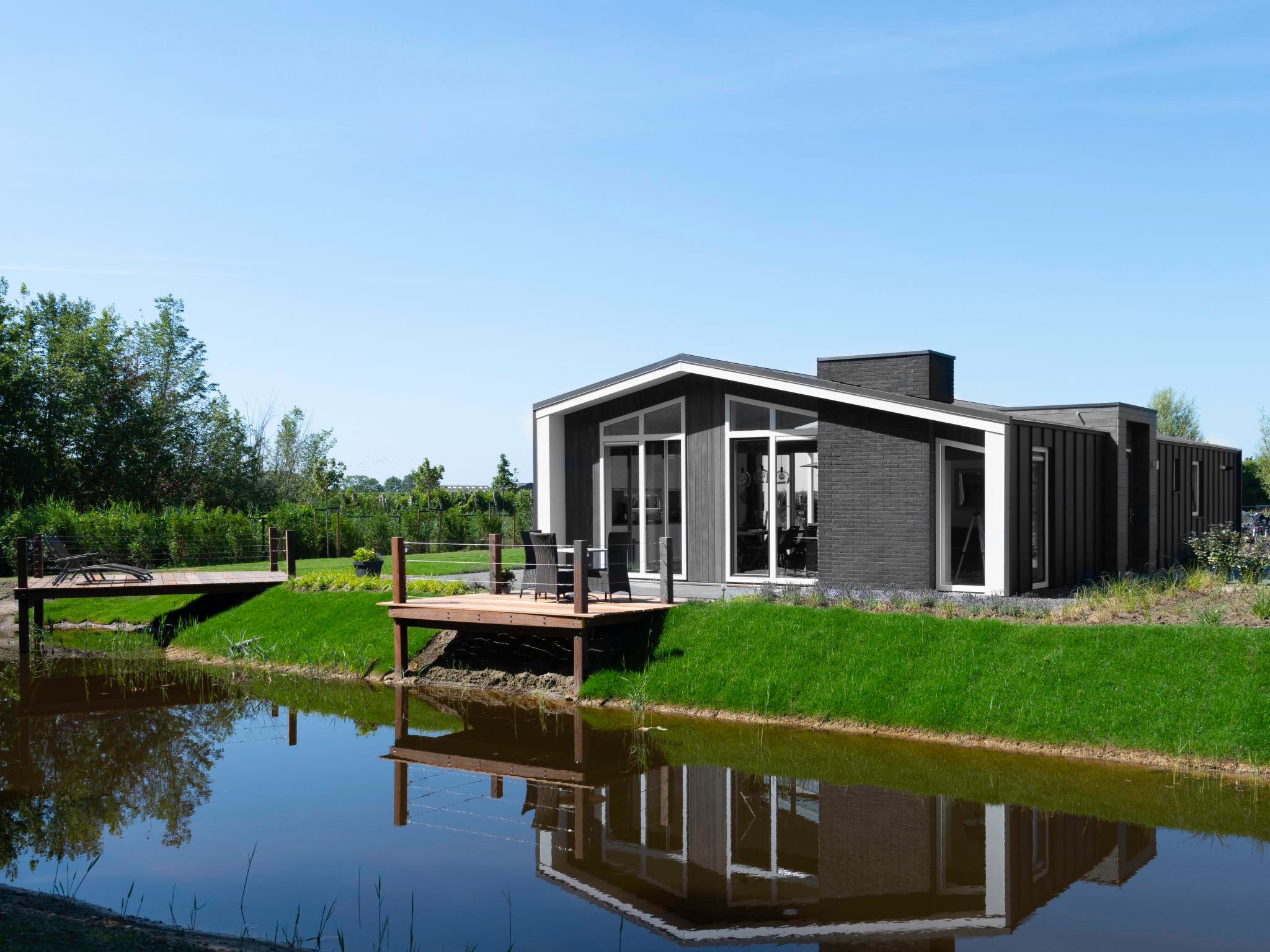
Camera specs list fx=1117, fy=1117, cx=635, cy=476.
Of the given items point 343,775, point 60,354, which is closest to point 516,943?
point 343,775

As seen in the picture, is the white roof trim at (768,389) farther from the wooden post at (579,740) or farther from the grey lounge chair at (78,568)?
the grey lounge chair at (78,568)

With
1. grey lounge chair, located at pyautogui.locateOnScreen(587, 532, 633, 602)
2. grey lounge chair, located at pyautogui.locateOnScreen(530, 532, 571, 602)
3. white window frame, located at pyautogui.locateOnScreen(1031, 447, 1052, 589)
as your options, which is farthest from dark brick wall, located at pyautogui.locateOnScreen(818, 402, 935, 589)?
grey lounge chair, located at pyautogui.locateOnScreen(530, 532, 571, 602)

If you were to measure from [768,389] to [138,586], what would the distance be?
10.8 metres

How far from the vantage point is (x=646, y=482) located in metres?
18.1

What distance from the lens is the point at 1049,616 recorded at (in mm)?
12594

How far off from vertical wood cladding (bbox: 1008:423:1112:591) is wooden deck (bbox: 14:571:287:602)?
1253cm

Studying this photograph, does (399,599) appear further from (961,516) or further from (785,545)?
(961,516)

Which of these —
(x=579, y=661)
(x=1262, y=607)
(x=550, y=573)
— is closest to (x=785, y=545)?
(x=550, y=573)

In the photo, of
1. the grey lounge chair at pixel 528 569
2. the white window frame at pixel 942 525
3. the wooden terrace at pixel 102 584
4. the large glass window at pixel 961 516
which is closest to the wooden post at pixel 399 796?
the grey lounge chair at pixel 528 569

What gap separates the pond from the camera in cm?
645

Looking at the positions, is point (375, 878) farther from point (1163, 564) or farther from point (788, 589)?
point (1163, 564)

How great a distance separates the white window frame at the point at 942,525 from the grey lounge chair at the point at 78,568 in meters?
12.5

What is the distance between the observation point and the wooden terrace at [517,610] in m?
13.4

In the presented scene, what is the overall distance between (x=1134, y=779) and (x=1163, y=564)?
12.9 m
